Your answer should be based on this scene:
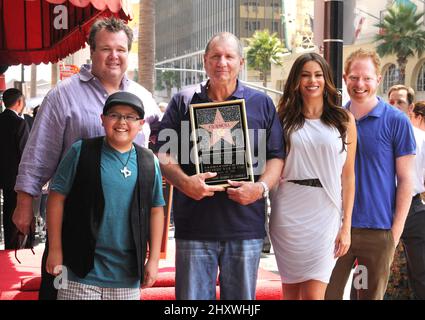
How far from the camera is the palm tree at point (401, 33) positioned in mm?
57219

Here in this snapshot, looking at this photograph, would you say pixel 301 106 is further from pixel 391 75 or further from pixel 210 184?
pixel 391 75

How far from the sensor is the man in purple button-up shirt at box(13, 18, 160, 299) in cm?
375

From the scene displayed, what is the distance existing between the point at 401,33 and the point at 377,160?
2259 inches

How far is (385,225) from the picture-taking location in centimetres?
435

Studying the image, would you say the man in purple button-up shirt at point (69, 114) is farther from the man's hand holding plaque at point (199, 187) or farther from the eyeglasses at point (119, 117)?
the man's hand holding plaque at point (199, 187)

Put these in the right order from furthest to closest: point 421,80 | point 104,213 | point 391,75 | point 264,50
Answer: point 264,50, point 391,75, point 421,80, point 104,213

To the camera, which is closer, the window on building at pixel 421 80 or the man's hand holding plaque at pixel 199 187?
the man's hand holding plaque at pixel 199 187

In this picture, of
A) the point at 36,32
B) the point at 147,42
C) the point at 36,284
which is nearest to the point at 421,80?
the point at 147,42

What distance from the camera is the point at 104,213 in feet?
11.0

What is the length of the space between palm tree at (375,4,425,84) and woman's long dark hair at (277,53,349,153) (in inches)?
2213

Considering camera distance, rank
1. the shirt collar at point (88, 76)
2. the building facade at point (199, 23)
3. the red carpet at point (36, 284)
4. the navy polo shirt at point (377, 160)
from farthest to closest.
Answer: the building facade at point (199, 23) < the red carpet at point (36, 284) < the navy polo shirt at point (377, 160) < the shirt collar at point (88, 76)

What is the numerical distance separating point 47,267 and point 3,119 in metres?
5.46

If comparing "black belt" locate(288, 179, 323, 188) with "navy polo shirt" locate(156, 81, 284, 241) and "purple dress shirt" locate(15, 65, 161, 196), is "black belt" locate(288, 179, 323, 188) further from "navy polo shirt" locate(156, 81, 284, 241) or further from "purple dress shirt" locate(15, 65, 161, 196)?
"purple dress shirt" locate(15, 65, 161, 196)

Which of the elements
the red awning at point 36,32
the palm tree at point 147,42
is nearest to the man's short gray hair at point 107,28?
the red awning at point 36,32
